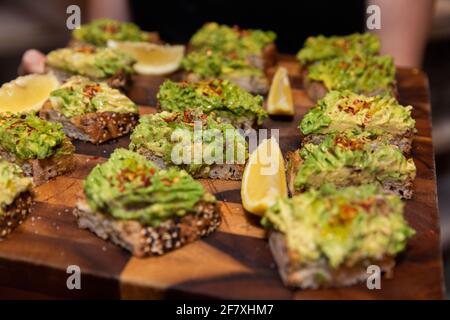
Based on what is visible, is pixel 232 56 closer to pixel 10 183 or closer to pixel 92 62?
pixel 92 62

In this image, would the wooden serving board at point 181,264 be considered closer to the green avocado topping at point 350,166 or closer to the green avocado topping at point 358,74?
the green avocado topping at point 350,166

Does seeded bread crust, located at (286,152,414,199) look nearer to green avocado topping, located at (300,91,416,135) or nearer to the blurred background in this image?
green avocado topping, located at (300,91,416,135)

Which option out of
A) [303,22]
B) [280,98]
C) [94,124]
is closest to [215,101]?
[280,98]

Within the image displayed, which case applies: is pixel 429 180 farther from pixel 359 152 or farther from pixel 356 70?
pixel 356 70

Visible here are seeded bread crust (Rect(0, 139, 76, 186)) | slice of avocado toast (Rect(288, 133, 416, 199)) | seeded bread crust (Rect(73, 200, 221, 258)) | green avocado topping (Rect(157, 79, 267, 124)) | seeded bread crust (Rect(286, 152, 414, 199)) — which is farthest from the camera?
green avocado topping (Rect(157, 79, 267, 124))

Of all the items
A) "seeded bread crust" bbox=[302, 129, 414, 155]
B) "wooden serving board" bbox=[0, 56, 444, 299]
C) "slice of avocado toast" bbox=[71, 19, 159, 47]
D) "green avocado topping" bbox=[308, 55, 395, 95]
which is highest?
"slice of avocado toast" bbox=[71, 19, 159, 47]

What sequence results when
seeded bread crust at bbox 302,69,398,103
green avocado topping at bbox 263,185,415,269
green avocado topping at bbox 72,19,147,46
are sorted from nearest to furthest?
green avocado topping at bbox 263,185,415,269 < seeded bread crust at bbox 302,69,398,103 < green avocado topping at bbox 72,19,147,46

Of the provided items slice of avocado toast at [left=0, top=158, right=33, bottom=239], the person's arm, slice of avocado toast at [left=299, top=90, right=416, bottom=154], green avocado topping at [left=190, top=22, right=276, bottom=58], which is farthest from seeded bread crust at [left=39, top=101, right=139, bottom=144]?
the person's arm
